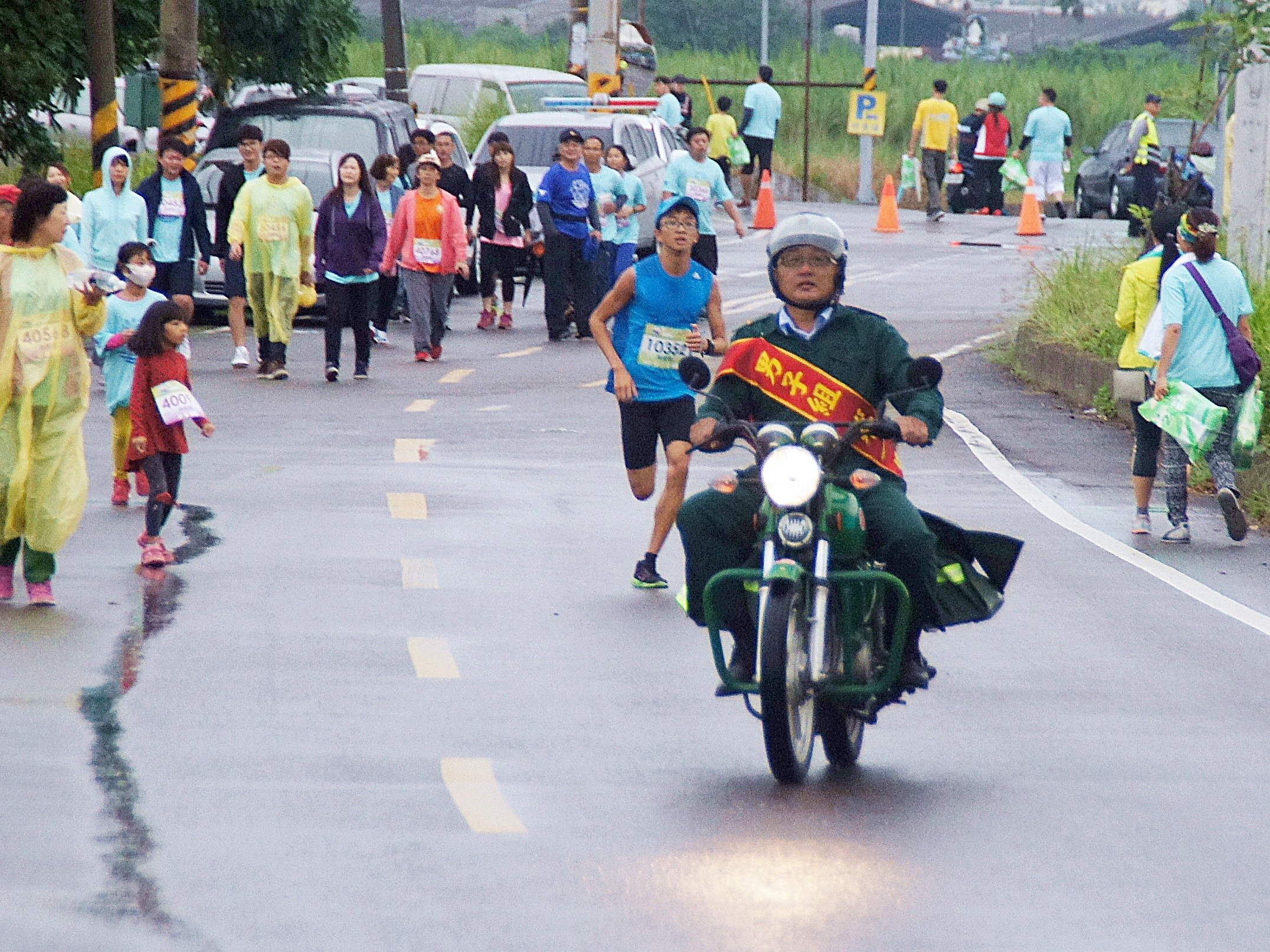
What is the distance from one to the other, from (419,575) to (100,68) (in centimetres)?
1494

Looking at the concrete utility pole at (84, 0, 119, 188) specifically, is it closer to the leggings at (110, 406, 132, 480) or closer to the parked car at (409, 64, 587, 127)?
the parked car at (409, 64, 587, 127)

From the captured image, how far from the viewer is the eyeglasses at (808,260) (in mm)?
Answer: 7188

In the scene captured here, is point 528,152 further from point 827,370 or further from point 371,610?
point 827,370

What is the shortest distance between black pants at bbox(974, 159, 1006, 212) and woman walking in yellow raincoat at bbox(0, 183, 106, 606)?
29503 mm

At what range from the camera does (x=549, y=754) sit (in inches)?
282

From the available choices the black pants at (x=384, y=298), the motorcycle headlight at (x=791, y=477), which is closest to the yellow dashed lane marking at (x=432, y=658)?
the motorcycle headlight at (x=791, y=477)

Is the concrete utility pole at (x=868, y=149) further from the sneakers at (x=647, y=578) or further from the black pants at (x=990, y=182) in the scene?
the sneakers at (x=647, y=578)

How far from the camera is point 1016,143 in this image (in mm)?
51594

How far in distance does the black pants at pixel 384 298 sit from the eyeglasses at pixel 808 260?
44.7ft

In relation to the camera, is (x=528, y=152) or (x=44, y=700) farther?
(x=528, y=152)

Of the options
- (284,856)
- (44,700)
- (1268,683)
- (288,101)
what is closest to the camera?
(284,856)

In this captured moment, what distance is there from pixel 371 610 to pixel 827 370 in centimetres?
296

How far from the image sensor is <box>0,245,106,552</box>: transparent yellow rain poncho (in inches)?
367

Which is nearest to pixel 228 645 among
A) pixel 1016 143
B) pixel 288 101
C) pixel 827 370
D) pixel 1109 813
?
pixel 827 370
